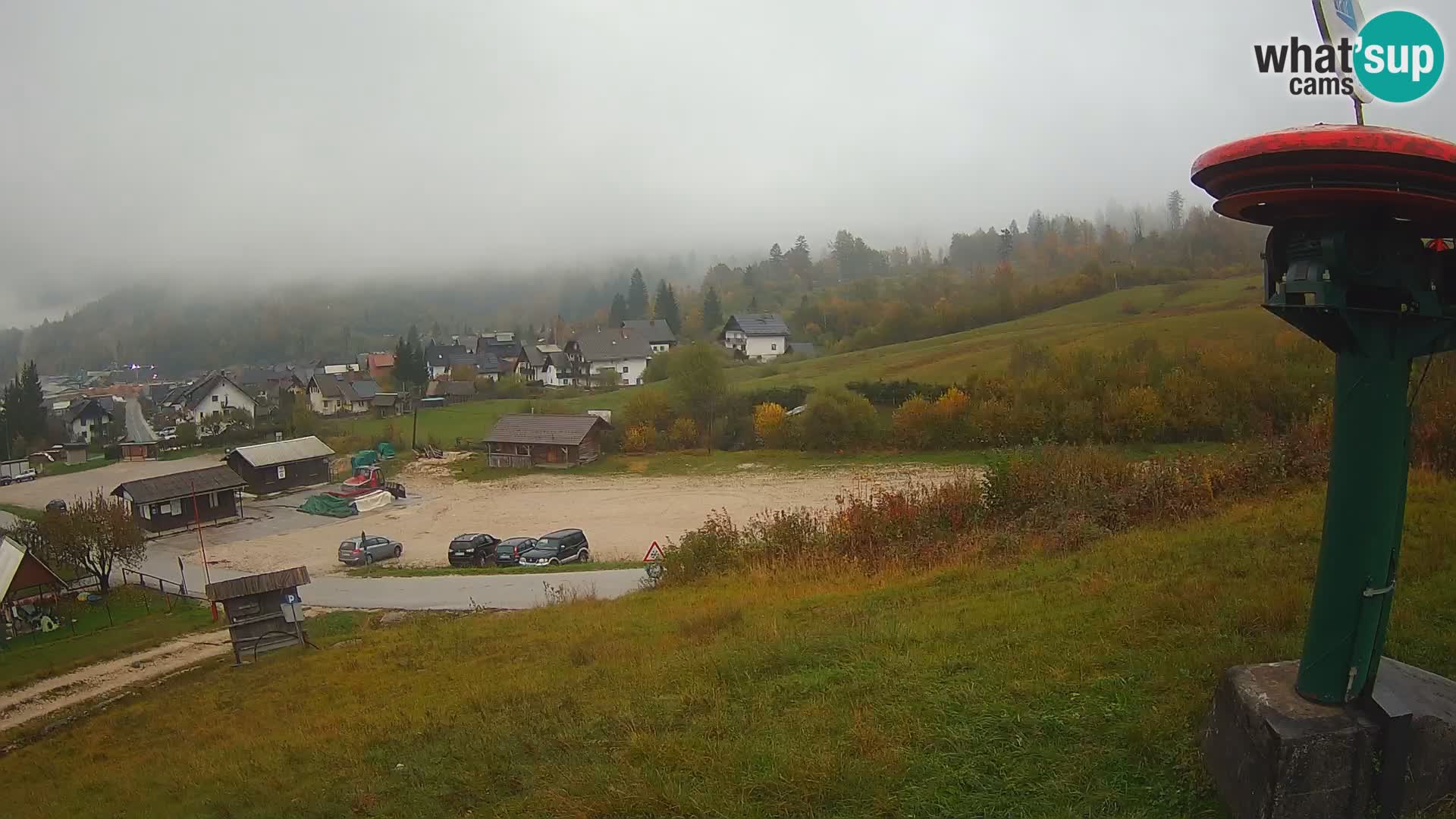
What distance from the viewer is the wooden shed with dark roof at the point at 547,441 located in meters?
51.1

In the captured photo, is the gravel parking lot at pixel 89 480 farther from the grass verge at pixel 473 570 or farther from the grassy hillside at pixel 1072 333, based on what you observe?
the grassy hillside at pixel 1072 333

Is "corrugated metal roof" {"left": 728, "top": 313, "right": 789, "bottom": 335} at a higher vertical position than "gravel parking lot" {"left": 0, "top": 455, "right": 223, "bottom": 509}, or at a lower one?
higher

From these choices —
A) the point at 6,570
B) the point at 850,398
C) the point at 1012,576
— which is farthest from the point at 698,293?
the point at 1012,576

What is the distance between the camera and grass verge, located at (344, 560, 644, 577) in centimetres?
2461

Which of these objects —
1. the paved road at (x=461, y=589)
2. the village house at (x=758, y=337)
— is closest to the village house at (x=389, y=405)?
the village house at (x=758, y=337)

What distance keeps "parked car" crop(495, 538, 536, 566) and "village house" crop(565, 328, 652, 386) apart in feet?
206

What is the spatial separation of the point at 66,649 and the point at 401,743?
19.1 metres

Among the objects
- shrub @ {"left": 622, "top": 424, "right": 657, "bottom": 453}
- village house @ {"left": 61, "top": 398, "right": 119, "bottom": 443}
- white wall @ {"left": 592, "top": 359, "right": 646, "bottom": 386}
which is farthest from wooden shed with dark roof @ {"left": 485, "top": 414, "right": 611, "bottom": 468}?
village house @ {"left": 61, "top": 398, "right": 119, "bottom": 443}

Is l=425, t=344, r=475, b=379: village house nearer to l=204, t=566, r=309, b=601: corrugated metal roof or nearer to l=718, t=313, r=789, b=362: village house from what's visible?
l=718, t=313, r=789, b=362: village house

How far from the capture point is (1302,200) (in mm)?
3443

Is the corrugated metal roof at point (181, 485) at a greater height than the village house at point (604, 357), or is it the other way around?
the village house at point (604, 357)

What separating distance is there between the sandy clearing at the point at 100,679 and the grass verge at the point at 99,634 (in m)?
0.68

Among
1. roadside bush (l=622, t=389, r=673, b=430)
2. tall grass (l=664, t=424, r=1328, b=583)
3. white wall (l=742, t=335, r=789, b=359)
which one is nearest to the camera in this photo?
tall grass (l=664, t=424, r=1328, b=583)

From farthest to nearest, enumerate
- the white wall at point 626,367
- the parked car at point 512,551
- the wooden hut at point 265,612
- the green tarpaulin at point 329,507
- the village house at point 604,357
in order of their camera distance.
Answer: the village house at point 604,357 → the white wall at point 626,367 → the green tarpaulin at point 329,507 → the parked car at point 512,551 → the wooden hut at point 265,612
